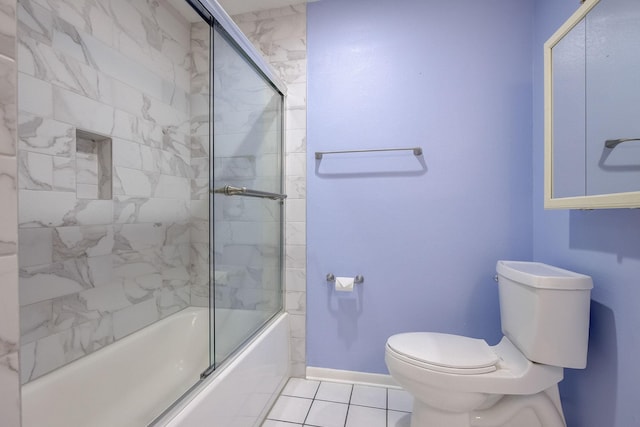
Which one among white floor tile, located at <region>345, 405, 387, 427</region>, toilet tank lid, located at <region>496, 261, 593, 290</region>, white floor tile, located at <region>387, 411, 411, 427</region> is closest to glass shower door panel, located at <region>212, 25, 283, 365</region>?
white floor tile, located at <region>345, 405, 387, 427</region>

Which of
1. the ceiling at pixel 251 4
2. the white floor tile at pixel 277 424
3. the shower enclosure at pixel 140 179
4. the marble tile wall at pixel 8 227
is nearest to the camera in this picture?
the marble tile wall at pixel 8 227

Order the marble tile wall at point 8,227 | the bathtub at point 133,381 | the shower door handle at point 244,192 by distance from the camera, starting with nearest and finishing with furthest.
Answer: the marble tile wall at point 8,227, the bathtub at point 133,381, the shower door handle at point 244,192

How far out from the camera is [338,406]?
1.62 meters

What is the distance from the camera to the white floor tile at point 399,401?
63.2 inches

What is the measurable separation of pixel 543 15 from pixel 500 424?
76.9 inches

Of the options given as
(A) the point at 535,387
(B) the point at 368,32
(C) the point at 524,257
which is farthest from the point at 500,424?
(B) the point at 368,32

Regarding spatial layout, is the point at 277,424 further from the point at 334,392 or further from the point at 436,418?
the point at 436,418

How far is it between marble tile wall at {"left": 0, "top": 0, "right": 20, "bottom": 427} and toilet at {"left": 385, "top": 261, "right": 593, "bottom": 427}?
1229mm

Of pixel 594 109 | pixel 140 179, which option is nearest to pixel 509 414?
pixel 594 109

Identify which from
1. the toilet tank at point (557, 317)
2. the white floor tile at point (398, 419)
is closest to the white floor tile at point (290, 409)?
the white floor tile at point (398, 419)

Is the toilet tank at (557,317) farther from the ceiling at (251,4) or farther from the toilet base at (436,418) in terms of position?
the ceiling at (251,4)

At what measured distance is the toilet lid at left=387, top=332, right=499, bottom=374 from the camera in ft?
4.03

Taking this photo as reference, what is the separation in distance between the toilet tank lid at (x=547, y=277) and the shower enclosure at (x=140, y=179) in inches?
48.7

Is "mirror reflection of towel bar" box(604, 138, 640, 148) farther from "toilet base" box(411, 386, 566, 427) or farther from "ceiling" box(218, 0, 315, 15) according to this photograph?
"ceiling" box(218, 0, 315, 15)
